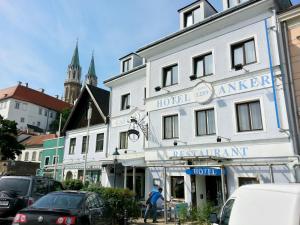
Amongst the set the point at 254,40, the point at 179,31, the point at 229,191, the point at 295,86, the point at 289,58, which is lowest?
the point at 229,191

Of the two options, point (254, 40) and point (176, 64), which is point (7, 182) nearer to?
point (176, 64)

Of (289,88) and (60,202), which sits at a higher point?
(289,88)

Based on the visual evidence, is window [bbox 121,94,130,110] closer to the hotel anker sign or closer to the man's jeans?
the hotel anker sign

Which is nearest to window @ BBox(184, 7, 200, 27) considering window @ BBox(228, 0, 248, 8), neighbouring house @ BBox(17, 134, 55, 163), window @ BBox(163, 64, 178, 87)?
window @ BBox(228, 0, 248, 8)

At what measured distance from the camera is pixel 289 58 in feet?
43.1

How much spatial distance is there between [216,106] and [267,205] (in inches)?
433

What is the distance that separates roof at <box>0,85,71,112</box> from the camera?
256 ft

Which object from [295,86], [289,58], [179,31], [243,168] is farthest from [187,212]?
[179,31]

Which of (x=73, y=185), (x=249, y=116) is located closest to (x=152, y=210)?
(x=249, y=116)

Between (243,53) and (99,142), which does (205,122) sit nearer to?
(243,53)

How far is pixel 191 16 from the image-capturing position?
17766 mm

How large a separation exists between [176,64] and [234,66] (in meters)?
4.27

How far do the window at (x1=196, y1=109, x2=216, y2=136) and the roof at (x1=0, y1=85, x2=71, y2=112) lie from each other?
7261 centimetres

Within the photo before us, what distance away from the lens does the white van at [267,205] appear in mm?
3760
